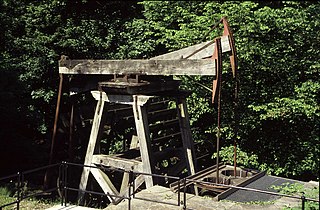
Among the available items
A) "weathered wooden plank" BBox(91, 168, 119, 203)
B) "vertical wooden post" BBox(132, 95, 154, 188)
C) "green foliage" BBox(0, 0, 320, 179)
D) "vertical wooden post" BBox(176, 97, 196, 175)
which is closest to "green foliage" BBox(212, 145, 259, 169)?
"green foliage" BBox(0, 0, 320, 179)

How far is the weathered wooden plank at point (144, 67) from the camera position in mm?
7297

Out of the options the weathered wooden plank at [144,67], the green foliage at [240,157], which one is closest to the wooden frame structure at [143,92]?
the weathered wooden plank at [144,67]

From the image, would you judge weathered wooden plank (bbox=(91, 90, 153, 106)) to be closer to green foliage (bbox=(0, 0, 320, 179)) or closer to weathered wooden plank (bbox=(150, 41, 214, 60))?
weathered wooden plank (bbox=(150, 41, 214, 60))

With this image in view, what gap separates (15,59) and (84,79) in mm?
2953

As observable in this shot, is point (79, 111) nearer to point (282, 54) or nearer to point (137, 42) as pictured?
point (137, 42)

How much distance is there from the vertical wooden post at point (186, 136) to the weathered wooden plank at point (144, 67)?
5.15ft

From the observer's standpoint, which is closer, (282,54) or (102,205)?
(102,205)

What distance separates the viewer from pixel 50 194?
1100cm

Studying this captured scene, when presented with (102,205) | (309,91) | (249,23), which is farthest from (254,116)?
(102,205)

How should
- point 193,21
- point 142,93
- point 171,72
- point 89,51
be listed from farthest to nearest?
1. point 193,21
2. point 89,51
3. point 142,93
4. point 171,72

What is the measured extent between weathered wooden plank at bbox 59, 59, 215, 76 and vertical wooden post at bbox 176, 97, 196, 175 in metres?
1.57

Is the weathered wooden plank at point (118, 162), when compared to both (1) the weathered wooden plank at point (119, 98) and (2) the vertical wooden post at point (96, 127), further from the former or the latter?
(1) the weathered wooden plank at point (119, 98)

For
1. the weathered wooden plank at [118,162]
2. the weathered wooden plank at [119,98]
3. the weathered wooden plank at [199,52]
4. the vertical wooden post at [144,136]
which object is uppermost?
the weathered wooden plank at [199,52]

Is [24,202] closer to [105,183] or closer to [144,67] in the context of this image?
[105,183]
